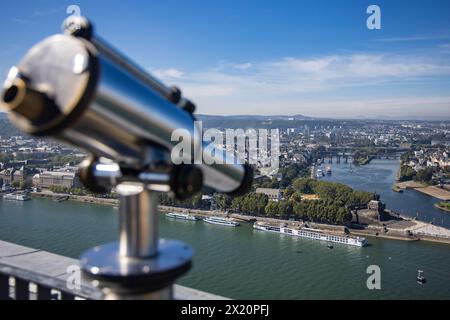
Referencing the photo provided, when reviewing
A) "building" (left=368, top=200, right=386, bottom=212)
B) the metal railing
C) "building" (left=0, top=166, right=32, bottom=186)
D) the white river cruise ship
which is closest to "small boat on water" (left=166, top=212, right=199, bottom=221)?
the white river cruise ship

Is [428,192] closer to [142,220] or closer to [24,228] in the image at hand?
[24,228]

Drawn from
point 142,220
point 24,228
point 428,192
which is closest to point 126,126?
point 142,220

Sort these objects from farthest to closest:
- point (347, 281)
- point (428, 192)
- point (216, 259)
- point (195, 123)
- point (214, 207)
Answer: point (428, 192) → point (214, 207) → point (216, 259) → point (347, 281) → point (195, 123)

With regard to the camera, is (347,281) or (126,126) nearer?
(126,126)

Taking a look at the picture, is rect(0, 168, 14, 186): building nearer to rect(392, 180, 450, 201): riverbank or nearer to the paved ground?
rect(392, 180, 450, 201): riverbank

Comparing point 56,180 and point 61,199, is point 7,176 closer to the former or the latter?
point 56,180

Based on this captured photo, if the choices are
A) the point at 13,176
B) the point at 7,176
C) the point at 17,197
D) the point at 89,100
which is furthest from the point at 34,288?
the point at 7,176

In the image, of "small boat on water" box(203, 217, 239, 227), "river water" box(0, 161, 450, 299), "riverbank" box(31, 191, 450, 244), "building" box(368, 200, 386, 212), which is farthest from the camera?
"building" box(368, 200, 386, 212)
